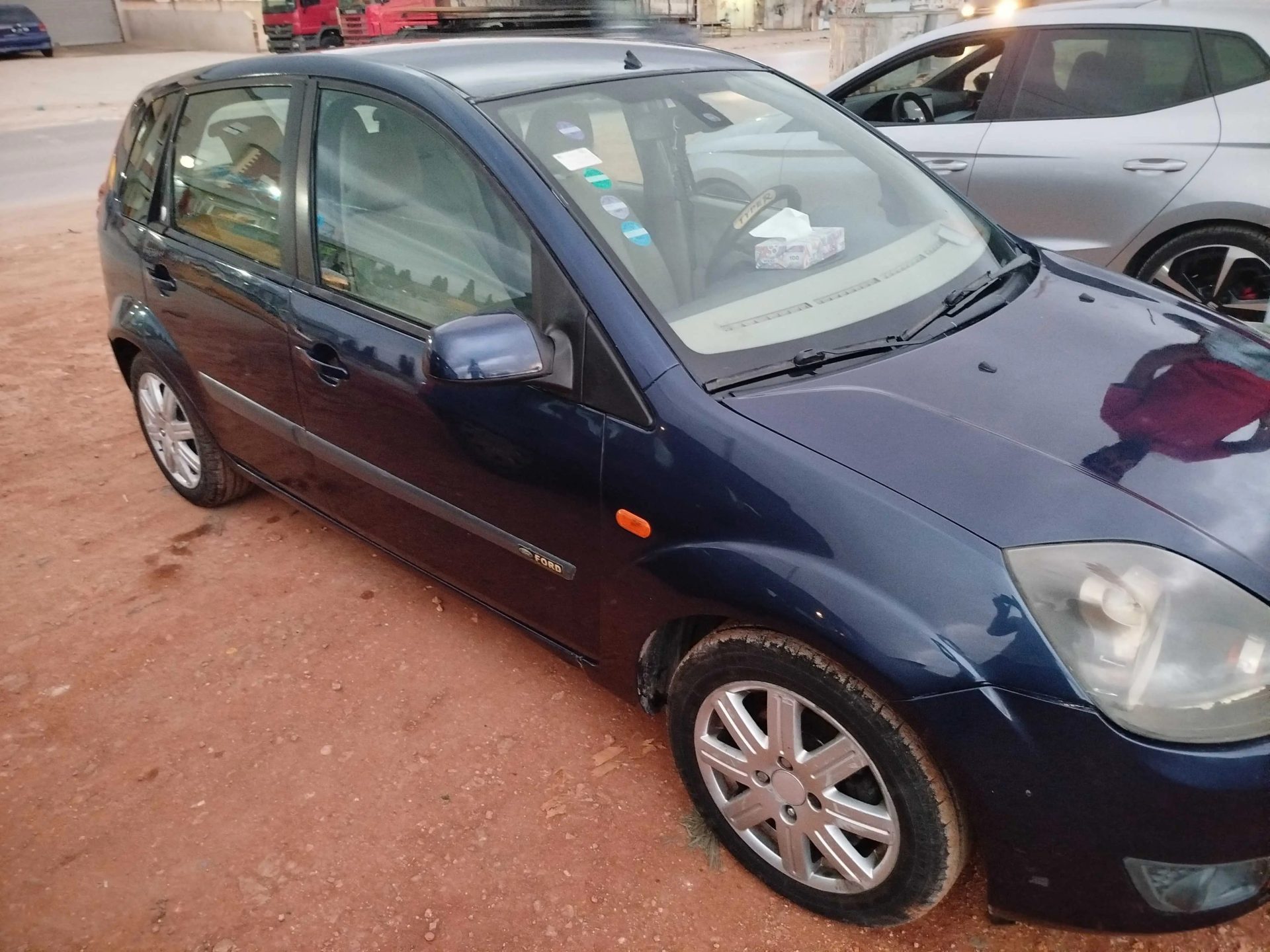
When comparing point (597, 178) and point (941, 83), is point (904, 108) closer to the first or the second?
point (941, 83)

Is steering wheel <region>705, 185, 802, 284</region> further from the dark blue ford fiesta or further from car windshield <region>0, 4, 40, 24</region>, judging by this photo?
car windshield <region>0, 4, 40, 24</region>

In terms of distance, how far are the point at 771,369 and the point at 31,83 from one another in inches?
980

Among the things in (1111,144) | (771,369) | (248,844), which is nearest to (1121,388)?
(771,369)

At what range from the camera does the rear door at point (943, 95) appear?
483 cm

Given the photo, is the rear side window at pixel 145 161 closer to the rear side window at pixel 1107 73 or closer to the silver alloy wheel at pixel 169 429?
the silver alloy wheel at pixel 169 429

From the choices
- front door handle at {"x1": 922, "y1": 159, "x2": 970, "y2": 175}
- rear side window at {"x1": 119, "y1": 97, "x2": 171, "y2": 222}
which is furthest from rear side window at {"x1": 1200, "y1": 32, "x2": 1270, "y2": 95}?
rear side window at {"x1": 119, "y1": 97, "x2": 171, "y2": 222}

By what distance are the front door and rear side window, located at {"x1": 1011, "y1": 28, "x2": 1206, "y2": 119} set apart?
3.57 meters

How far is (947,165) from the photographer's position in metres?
4.87

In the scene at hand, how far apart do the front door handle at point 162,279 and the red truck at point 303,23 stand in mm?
22249

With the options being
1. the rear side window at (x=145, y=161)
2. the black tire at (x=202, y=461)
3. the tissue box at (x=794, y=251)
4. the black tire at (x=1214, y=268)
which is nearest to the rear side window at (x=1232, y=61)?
the black tire at (x=1214, y=268)

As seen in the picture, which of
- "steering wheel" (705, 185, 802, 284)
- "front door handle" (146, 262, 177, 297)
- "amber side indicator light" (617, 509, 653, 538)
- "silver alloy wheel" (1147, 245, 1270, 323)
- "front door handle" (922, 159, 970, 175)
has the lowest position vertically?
"silver alloy wheel" (1147, 245, 1270, 323)

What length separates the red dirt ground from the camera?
212cm

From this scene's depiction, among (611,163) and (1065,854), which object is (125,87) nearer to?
(611,163)

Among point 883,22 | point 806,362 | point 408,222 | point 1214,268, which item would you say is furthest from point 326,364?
point 883,22
